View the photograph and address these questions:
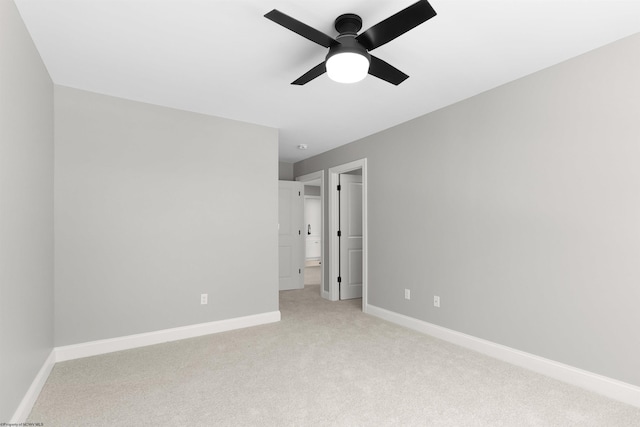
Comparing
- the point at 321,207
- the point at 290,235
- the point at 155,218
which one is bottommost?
the point at 290,235

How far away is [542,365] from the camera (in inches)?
105

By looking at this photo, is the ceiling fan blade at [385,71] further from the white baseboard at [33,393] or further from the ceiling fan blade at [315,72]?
the white baseboard at [33,393]

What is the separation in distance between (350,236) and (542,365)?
10.3 ft

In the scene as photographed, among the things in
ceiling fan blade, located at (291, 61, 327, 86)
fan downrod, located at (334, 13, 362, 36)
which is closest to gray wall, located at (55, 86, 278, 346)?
ceiling fan blade, located at (291, 61, 327, 86)

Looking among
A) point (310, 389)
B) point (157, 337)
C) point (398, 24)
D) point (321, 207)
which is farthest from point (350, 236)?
point (398, 24)

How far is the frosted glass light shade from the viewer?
190 cm

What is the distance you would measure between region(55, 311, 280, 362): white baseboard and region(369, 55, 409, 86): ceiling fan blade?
3.01 metres

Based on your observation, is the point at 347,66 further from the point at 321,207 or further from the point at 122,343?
the point at 321,207

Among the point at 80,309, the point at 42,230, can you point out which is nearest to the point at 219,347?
the point at 80,309

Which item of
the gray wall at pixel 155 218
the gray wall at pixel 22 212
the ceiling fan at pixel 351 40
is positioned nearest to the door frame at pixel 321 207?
the gray wall at pixel 155 218

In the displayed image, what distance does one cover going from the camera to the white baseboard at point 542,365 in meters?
2.25

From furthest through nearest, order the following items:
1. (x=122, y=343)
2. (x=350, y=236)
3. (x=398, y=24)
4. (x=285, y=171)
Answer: (x=285, y=171) < (x=350, y=236) < (x=122, y=343) < (x=398, y=24)

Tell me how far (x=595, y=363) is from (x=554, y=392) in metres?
0.37

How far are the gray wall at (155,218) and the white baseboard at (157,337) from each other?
2.4 inches
